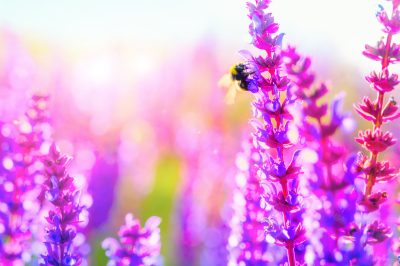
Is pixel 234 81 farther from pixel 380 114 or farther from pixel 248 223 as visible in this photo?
pixel 380 114

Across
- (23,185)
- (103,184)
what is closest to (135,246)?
(23,185)

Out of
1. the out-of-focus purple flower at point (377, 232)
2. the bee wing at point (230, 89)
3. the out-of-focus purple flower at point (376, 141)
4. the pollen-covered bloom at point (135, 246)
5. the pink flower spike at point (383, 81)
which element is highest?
the bee wing at point (230, 89)

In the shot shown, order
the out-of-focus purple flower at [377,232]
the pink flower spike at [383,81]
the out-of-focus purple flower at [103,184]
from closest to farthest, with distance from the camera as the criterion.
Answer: the out-of-focus purple flower at [377,232], the pink flower spike at [383,81], the out-of-focus purple flower at [103,184]

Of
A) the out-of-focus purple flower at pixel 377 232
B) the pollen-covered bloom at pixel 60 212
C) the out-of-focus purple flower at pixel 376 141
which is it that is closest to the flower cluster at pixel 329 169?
the out-of-focus purple flower at pixel 377 232

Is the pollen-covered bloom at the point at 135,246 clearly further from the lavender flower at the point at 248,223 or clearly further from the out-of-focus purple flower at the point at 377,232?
the out-of-focus purple flower at the point at 377,232

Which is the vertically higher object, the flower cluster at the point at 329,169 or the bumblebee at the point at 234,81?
the bumblebee at the point at 234,81

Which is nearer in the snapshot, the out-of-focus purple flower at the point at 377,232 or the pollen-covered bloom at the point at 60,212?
the out-of-focus purple flower at the point at 377,232

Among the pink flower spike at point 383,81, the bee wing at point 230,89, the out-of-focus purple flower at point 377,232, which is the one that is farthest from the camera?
the bee wing at point 230,89

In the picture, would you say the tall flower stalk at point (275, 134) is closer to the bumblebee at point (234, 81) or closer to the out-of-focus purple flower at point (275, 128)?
the out-of-focus purple flower at point (275, 128)
